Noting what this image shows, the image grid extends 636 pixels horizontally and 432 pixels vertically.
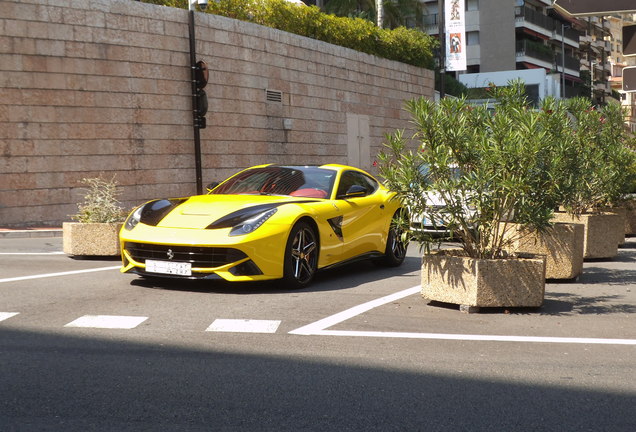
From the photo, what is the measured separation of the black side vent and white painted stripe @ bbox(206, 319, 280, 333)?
18101 millimetres

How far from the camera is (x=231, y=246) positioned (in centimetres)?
815

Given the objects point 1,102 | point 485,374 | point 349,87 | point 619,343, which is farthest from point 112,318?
point 349,87

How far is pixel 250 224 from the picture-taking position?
8367mm

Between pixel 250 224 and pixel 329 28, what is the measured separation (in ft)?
68.4

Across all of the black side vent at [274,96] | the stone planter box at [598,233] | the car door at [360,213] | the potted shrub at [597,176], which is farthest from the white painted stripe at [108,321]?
the black side vent at [274,96]

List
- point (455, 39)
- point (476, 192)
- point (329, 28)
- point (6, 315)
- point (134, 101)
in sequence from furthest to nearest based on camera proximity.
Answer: point (455, 39) < point (329, 28) < point (134, 101) < point (476, 192) < point (6, 315)

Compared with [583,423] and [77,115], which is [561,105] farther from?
[77,115]

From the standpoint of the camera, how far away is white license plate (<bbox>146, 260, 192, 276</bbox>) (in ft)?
27.1

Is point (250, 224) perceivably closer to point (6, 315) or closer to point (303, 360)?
point (6, 315)

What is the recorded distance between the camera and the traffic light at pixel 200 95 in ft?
60.6

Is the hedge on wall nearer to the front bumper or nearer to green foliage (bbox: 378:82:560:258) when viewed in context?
the front bumper

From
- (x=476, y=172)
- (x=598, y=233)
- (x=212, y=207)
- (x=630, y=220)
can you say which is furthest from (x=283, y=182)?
(x=630, y=220)

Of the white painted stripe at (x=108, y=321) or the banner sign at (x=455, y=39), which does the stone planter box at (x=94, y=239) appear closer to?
the white painted stripe at (x=108, y=321)

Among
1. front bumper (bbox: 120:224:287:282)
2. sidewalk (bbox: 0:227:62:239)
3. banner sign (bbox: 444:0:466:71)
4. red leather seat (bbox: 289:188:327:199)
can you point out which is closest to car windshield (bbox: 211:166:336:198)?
red leather seat (bbox: 289:188:327:199)
